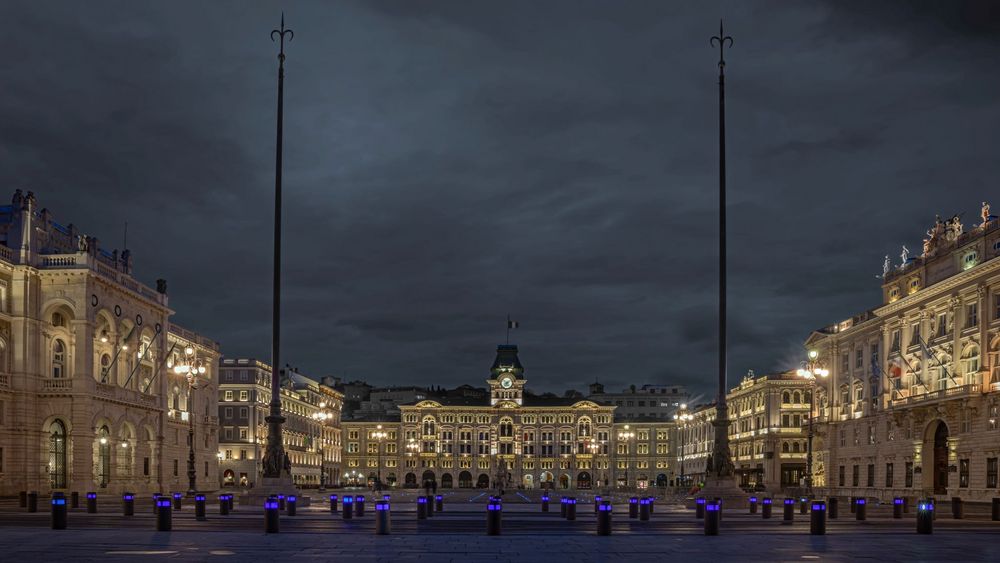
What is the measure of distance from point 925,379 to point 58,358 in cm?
6772

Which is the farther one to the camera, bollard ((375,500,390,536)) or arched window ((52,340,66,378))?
arched window ((52,340,66,378))

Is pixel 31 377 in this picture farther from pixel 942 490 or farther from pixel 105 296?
pixel 942 490

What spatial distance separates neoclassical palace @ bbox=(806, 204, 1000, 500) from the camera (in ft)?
254

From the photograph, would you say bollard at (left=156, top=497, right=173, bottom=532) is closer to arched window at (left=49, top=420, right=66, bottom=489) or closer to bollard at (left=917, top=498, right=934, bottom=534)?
bollard at (left=917, top=498, right=934, bottom=534)

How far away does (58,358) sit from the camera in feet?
254

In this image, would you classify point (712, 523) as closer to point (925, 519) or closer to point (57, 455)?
point (925, 519)

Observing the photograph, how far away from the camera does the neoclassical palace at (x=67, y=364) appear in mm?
72875

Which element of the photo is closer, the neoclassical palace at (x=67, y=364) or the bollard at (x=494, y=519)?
the bollard at (x=494, y=519)

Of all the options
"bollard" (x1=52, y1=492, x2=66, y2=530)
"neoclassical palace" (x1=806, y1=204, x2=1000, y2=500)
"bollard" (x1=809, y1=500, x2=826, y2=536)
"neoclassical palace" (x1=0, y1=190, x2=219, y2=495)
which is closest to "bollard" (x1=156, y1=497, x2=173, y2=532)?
"bollard" (x1=52, y1=492, x2=66, y2=530)

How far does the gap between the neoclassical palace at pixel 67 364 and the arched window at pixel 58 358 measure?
2.8 inches

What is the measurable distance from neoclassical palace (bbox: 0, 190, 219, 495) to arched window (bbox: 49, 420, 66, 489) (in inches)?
2.8

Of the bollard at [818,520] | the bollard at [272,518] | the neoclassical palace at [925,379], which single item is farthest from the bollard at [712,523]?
the neoclassical palace at [925,379]

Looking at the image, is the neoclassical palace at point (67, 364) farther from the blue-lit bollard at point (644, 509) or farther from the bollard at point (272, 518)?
the bollard at point (272, 518)

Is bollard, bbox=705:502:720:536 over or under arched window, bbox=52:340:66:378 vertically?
under
